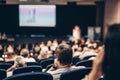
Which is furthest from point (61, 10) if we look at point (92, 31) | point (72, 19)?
point (92, 31)

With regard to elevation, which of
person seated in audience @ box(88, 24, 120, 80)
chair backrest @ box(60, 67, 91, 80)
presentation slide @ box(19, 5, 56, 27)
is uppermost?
person seated in audience @ box(88, 24, 120, 80)

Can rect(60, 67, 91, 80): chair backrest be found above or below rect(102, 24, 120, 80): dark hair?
below

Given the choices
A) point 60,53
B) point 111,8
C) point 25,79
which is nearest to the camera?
point 25,79

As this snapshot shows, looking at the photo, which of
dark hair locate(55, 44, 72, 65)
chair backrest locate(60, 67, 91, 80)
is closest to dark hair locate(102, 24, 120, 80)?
chair backrest locate(60, 67, 91, 80)

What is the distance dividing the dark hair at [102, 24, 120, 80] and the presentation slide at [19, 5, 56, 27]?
673 inches

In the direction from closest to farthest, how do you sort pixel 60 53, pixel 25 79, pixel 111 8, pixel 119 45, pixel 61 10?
pixel 119 45
pixel 25 79
pixel 60 53
pixel 111 8
pixel 61 10

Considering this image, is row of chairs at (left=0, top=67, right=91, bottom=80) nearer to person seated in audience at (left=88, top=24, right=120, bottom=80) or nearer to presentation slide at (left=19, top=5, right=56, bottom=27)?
person seated in audience at (left=88, top=24, right=120, bottom=80)

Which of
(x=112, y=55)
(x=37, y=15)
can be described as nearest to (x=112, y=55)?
(x=112, y=55)

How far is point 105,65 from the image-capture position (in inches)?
45.3

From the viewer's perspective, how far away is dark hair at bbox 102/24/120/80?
1.12 m

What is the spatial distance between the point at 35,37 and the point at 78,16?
3.14 metres

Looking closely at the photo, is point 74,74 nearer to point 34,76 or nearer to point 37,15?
point 34,76

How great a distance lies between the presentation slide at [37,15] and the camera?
18.1 meters

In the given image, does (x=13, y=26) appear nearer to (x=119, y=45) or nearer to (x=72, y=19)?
(x=72, y=19)
